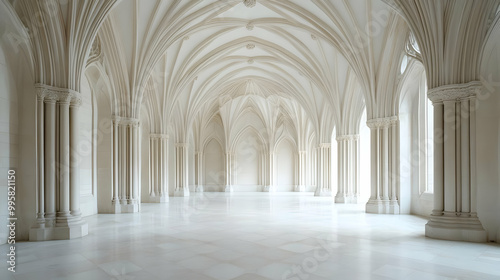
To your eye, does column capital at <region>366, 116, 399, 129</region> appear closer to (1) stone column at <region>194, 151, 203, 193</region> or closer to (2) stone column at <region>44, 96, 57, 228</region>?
(2) stone column at <region>44, 96, 57, 228</region>

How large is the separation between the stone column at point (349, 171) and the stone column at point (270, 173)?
50.9 ft

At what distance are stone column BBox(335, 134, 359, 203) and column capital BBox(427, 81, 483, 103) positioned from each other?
32.1 ft

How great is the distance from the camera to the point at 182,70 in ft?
60.5

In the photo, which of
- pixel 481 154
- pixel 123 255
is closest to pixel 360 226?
pixel 481 154

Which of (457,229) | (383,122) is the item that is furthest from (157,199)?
(457,229)

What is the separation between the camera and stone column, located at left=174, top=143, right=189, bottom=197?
78.2 ft

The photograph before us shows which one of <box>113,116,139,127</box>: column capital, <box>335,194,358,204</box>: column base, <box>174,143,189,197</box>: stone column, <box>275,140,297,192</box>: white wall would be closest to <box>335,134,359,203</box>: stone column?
<box>335,194,358,204</box>: column base

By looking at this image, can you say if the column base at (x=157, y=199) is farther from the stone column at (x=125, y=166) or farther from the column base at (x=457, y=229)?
the column base at (x=457, y=229)

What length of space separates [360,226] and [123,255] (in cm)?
653

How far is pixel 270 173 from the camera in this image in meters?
33.2

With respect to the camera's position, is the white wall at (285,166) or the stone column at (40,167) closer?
the stone column at (40,167)

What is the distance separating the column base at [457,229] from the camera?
23.9ft

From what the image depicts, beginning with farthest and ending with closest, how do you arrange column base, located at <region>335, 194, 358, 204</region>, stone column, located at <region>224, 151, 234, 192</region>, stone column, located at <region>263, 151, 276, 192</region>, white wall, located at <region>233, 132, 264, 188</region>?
white wall, located at <region>233, 132, 264, 188</region> → stone column, located at <region>224, 151, 234, 192</region> → stone column, located at <region>263, 151, 276, 192</region> → column base, located at <region>335, 194, 358, 204</region>

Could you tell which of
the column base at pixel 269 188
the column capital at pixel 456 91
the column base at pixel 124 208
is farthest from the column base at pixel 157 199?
the column base at pixel 269 188
